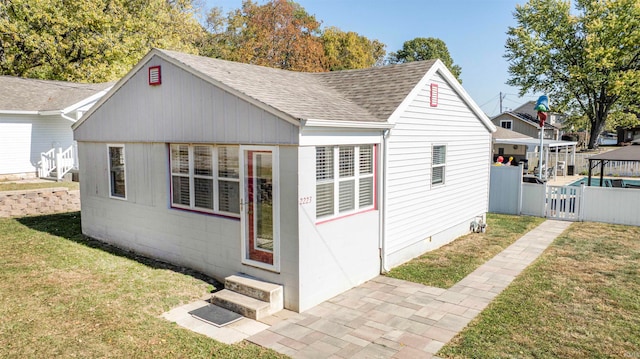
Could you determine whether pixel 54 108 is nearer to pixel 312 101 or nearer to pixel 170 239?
pixel 170 239

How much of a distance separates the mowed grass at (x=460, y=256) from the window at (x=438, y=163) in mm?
1639

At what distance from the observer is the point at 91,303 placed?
254 inches

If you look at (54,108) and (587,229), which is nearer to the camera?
(587,229)

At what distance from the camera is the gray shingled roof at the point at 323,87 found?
7199mm

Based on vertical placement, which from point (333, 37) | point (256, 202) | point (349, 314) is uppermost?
point (333, 37)

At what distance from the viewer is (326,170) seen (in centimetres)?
707

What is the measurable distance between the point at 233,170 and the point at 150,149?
2342 mm

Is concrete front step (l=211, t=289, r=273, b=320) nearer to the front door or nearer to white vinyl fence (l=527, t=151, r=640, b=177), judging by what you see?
the front door

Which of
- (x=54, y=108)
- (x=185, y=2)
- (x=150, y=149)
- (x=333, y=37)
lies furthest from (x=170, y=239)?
(x=333, y=37)

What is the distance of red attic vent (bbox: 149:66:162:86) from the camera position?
8268 millimetres

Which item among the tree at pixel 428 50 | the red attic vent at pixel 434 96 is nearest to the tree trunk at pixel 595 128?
the tree at pixel 428 50

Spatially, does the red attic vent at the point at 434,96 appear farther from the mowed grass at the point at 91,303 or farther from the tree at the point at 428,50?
the tree at the point at 428,50

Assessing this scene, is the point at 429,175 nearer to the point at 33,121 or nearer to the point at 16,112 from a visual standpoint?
the point at 16,112

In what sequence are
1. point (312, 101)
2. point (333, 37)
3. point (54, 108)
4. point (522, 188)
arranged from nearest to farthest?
point (312, 101)
point (522, 188)
point (54, 108)
point (333, 37)
